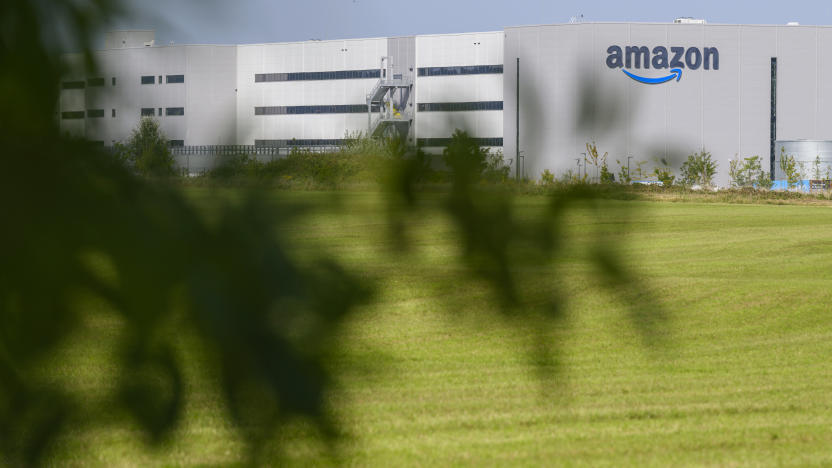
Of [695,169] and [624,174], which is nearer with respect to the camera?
[624,174]

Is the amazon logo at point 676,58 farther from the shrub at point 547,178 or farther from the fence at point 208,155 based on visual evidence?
the fence at point 208,155

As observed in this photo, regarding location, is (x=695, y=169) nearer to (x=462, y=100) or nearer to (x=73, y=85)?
(x=462, y=100)

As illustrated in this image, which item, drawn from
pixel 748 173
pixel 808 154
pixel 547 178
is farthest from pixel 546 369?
pixel 808 154

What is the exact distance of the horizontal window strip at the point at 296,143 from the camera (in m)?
0.76

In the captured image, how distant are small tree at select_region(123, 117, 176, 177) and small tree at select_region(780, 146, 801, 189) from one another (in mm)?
34920

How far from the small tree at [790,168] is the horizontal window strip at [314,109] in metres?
34.8

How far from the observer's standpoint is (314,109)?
2.81 ft

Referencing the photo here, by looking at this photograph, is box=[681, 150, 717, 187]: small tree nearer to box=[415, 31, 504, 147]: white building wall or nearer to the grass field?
the grass field

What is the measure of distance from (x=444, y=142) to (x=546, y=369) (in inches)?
11.3

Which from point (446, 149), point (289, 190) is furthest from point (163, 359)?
point (446, 149)

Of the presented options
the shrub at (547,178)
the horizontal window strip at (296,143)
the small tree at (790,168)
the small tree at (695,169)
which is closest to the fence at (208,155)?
the horizontal window strip at (296,143)

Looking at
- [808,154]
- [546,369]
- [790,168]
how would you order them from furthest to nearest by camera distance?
[808,154] → [790,168] → [546,369]

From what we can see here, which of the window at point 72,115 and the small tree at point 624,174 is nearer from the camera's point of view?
the window at point 72,115

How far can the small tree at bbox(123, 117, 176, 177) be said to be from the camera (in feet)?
2.53
